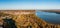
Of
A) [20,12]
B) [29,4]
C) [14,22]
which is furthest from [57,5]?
[14,22]

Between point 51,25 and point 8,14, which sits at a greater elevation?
point 8,14

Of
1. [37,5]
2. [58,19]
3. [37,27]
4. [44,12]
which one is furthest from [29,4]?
[58,19]

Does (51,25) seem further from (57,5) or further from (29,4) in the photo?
(29,4)

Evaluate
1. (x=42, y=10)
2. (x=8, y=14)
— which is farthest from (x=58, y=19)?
(x=8, y=14)

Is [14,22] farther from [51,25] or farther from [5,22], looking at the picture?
[51,25]

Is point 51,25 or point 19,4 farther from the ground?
point 19,4

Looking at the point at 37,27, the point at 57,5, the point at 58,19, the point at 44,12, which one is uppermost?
the point at 57,5

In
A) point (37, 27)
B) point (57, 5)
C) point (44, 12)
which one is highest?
point (57, 5)

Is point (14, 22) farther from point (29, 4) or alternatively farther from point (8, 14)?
point (29, 4)
